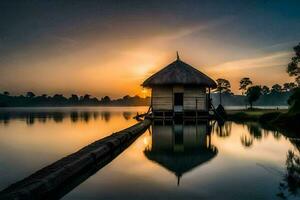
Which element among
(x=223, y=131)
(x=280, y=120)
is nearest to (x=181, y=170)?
(x=223, y=131)

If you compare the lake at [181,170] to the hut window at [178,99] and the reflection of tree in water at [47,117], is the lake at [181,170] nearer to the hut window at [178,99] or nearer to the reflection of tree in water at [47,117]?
the hut window at [178,99]

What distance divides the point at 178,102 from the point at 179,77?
4564 millimetres

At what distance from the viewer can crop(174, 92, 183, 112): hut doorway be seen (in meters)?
32.6

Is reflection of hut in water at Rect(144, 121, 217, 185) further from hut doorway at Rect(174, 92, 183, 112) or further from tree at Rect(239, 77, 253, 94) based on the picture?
tree at Rect(239, 77, 253, 94)

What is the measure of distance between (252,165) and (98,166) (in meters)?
5.48

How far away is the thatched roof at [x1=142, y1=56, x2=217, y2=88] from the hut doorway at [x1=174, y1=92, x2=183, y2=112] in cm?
242

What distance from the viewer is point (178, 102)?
3509 cm

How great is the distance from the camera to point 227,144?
15805 mm

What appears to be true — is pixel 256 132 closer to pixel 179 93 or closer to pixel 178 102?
pixel 179 93

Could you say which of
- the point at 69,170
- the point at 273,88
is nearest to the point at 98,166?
the point at 69,170

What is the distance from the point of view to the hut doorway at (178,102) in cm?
3257

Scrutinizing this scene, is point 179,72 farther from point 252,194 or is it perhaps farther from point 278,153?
point 252,194

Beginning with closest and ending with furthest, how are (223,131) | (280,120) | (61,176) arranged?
1. (61,176)
2. (223,131)
3. (280,120)

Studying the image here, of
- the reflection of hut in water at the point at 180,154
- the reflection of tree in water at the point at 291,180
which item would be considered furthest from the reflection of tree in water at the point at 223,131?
the reflection of tree in water at the point at 291,180
